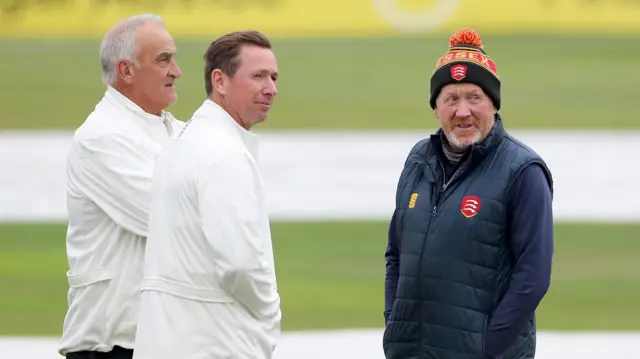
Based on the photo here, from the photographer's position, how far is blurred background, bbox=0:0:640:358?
8.58 meters

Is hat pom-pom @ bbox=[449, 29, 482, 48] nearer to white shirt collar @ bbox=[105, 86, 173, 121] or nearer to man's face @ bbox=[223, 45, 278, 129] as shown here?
man's face @ bbox=[223, 45, 278, 129]

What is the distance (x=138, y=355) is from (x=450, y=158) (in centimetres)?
106

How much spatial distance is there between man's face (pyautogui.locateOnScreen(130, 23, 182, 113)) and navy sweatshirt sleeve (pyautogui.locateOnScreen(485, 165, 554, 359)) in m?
1.17

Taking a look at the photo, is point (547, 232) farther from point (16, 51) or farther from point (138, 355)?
point (16, 51)

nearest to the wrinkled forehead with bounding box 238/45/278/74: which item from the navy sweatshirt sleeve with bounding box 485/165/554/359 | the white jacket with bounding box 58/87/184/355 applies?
the white jacket with bounding box 58/87/184/355

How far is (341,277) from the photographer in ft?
26.7

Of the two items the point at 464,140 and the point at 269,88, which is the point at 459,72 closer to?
the point at 464,140

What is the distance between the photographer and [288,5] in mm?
13625

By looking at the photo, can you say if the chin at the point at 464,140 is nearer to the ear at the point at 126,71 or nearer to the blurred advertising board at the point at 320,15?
the ear at the point at 126,71

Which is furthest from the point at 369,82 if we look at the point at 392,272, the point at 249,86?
the point at 249,86

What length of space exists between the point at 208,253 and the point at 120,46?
0.96 metres

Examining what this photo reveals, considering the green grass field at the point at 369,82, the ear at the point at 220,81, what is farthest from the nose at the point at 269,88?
the green grass field at the point at 369,82

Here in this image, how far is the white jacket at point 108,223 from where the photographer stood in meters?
3.54

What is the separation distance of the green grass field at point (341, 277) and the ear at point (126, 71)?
3303 millimetres
